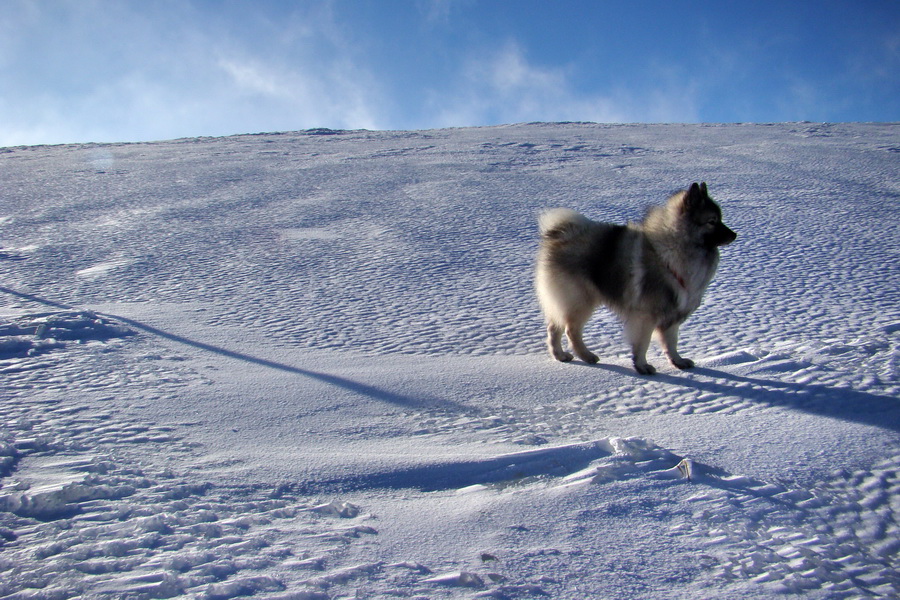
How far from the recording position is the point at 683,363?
13.6ft

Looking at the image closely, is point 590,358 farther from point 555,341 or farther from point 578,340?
point 555,341

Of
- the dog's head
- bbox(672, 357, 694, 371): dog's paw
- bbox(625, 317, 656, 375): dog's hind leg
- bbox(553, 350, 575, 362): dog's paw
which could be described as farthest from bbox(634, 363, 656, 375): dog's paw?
the dog's head

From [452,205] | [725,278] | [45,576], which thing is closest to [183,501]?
[45,576]

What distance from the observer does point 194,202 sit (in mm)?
9773

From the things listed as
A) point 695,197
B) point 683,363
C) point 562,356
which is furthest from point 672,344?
point 695,197

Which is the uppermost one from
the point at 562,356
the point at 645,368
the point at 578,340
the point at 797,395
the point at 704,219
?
the point at 704,219

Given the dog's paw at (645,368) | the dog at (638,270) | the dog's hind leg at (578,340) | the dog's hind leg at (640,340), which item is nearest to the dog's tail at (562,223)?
the dog at (638,270)

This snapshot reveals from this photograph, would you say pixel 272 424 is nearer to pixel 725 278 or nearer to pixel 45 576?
pixel 45 576

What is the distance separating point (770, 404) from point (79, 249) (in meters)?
7.32

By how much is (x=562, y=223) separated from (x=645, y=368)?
1.19m

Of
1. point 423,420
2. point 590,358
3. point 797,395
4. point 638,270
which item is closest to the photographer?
point 423,420

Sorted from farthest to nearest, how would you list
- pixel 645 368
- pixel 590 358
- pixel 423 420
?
1. pixel 590 358
2. pixel 645 368
3. pixel 423 420

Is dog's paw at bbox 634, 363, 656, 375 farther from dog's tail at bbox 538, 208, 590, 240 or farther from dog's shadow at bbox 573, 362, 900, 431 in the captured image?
dog's tail at bbox 538, 208, 590, 240

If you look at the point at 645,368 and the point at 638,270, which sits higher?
the point at 638,270
